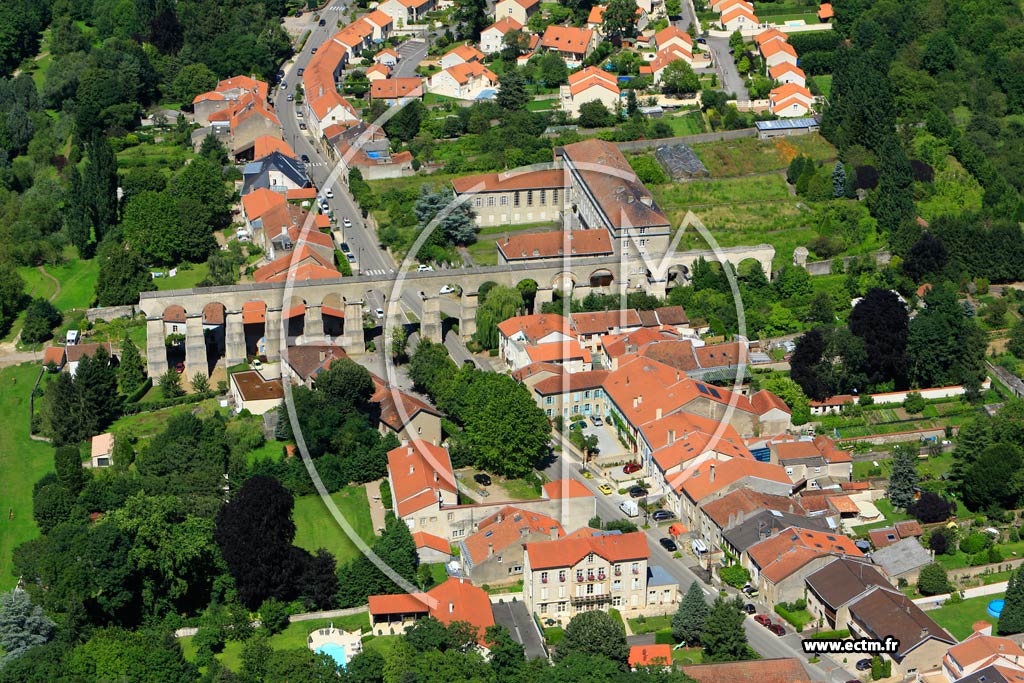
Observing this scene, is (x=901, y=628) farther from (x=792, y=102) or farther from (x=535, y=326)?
(x=792, y=102)

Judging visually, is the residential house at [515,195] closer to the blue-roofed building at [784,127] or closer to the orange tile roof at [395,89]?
the blue-roofed building at [784,127]

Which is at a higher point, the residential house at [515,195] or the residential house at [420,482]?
the residential house at [420,482]

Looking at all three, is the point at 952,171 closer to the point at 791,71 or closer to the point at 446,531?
the point at 791,71

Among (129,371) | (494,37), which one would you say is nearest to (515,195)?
(494,37)

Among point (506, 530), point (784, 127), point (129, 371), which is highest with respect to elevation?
point (506, 530)

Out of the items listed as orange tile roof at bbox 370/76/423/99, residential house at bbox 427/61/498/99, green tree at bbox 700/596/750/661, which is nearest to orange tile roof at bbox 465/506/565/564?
green tree at bbox 700/596/750/661

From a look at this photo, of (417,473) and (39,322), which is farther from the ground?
(417,473)

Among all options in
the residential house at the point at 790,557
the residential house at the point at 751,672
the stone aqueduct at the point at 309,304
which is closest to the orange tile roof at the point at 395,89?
the stone aqueduct at the point at 309,304
